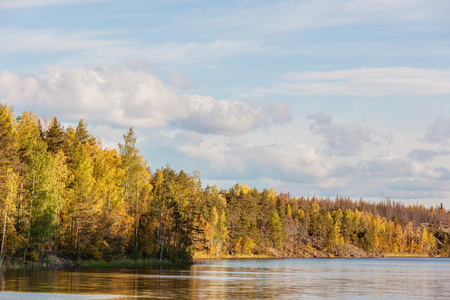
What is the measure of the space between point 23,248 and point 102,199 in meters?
18.8

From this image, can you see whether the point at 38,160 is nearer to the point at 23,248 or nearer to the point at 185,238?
the point at 23,248

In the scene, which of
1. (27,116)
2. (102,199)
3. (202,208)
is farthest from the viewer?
(202,208)

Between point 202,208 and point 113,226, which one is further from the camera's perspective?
point 202,208

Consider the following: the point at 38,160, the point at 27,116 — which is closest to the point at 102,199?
the point at 38,160

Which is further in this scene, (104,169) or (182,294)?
(104,169)

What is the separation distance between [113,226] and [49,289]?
51037 mm

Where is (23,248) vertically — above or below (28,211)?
below

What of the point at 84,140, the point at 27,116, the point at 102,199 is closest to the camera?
the point at 102,199

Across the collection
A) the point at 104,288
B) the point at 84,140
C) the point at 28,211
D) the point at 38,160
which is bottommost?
the point at 104,288

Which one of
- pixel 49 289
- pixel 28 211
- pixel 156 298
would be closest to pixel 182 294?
pixel 156 298

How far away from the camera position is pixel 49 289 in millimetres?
45625

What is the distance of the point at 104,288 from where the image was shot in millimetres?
48469

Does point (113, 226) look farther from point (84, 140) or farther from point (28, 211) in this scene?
point (84, 140)

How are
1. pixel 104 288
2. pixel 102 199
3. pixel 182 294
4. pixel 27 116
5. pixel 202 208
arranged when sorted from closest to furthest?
pixel 182 294 → pixel 104 288 → pixel 102 199 → pixel 27 116 → pixel 202 208
